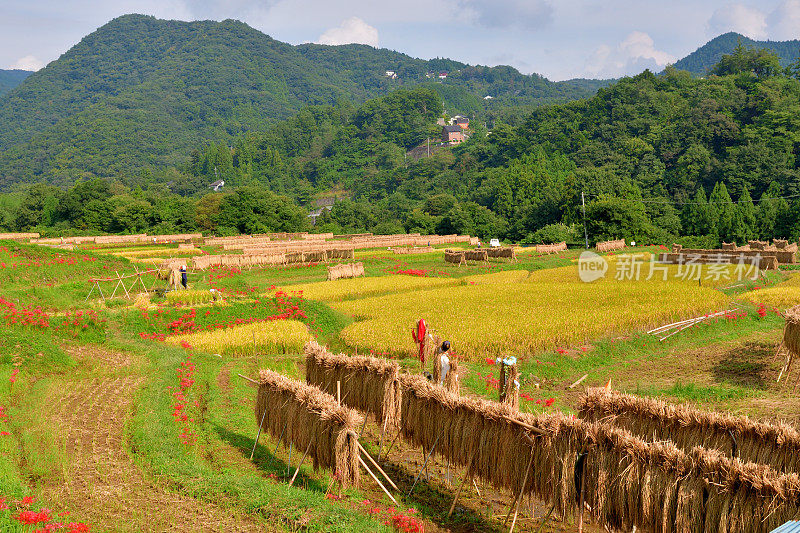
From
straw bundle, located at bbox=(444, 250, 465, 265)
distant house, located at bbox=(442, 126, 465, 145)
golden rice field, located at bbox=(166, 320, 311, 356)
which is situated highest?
distant house, located at bbox=(442, 126, 465, 145)

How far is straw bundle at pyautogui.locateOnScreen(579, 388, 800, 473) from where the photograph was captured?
8.82 meters

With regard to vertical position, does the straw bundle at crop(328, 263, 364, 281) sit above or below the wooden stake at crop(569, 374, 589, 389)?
above

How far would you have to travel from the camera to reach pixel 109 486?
10242 millimetres

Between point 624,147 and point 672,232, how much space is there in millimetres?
33257

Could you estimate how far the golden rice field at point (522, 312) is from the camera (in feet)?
66.6

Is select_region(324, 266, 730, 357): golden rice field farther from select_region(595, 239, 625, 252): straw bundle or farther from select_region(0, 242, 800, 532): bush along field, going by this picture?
select_region(595, 239, 625, 252): straw bundle

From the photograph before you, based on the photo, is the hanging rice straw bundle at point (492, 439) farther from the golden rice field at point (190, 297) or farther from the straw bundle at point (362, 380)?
the golden rice field at point (190, 297)

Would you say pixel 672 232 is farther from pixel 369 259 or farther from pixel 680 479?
pixel 680 479

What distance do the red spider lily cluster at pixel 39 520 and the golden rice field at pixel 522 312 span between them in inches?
480

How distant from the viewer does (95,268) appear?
35.1 m

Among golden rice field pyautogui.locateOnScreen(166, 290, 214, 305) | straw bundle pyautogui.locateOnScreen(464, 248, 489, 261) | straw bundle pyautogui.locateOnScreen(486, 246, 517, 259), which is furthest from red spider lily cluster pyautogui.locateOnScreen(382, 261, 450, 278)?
golden rice field pyautogui.locateOnScreen(166, 290, 214, 305)

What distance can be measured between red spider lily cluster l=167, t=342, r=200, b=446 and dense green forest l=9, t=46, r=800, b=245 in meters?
58.7

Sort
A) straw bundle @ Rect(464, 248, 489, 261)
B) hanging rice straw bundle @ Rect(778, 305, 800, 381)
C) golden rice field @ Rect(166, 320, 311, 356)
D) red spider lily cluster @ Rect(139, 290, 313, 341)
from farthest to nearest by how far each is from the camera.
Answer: straw bundle @ Rect(464, 248, 489, 261) < red spider lily cluster @ Rect(139, 290, 313, 341) < golden rice field @ Rect(166, 320, 311, 356) < hanging rice straw bundle @ Rect(778, 305, 800, 381)

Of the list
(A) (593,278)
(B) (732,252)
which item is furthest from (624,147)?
(A) (593,278)
